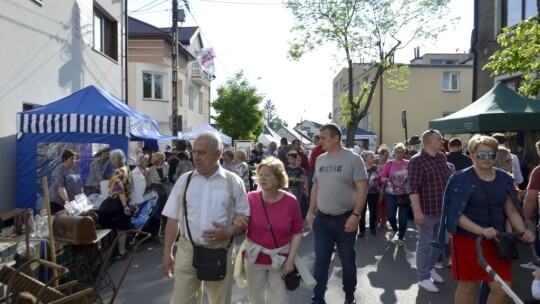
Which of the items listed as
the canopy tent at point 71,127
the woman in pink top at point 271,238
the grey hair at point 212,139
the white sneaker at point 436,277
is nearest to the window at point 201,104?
the canopy tent at point 71,127

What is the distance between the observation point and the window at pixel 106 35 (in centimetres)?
1507

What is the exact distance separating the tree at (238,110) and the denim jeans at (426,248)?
A: 3054cm

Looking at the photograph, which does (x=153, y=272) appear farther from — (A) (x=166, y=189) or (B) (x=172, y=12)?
(B) (x=172, y=12)

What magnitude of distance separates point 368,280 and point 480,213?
2698 mm

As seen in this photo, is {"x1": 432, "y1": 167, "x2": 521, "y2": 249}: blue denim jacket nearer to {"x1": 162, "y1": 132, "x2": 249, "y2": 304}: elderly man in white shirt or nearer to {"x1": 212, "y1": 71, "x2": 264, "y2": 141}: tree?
{"x1": 162, "y1": 132, "x2": 249, "y2": 304}: elderly man in white shirt

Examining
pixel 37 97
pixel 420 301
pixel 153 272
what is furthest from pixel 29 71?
pixel 420 301

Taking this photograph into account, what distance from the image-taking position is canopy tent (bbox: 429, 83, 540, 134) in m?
8.73

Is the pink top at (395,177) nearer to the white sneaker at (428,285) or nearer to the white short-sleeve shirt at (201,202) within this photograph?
the white sneaker at (428,285)

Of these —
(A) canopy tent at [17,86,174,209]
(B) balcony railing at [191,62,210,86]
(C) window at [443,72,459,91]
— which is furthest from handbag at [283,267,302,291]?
(C) window at [443,72,459,91]

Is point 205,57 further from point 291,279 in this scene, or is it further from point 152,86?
point 291,279

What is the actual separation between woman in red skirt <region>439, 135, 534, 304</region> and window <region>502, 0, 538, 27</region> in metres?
12.6

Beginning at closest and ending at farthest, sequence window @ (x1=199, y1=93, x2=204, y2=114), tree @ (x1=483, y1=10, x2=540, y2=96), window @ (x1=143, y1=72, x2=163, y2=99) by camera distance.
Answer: tree @ (x1=483, y1=10, x2=540, y2=96) → window @ (x1=143, y1=72, x2=163, y2=99) → window @ (x1=199, y1=93, x2=204, y2=114)

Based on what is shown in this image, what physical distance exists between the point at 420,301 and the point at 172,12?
49.6 ft

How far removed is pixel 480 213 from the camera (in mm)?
4066
